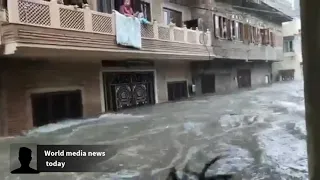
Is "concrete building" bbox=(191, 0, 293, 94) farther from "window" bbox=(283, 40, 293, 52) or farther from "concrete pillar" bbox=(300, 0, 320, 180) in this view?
"concrete pillar" bbox=(300, 0, 320, 180)

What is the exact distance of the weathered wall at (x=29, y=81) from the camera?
43.3 inches

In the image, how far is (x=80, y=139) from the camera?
122 cm

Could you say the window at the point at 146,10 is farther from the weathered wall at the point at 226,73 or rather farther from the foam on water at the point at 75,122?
the foam on water at the point at 75,122

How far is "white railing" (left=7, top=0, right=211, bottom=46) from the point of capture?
1045 mm

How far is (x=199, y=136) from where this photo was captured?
1.26 m

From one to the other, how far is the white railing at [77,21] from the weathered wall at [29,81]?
0.44 feet

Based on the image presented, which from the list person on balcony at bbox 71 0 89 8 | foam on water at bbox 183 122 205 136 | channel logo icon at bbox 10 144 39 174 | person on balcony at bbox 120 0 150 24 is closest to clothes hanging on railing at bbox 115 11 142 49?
person on balcony at bbox 120 0 150 24

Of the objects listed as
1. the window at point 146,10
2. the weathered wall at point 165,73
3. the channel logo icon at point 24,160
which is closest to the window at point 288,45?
the weathered wall at point 165,73

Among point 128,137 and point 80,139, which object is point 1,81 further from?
point 128,137

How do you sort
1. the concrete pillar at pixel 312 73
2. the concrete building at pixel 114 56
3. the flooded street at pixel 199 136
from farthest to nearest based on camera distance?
1. the flooded street at pixel 199 136
2. the concrete building at pixel 114 56
3. the concrete pillar at pixel 312 73

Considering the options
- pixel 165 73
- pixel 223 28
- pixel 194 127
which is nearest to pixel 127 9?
pixel 165 73

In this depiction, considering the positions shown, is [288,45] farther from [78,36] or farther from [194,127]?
[78,36]

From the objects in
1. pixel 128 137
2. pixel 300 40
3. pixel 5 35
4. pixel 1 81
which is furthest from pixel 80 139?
pixel 300 40

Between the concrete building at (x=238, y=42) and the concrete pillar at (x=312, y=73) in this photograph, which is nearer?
the concrete pillar at (x=312, y=73)
